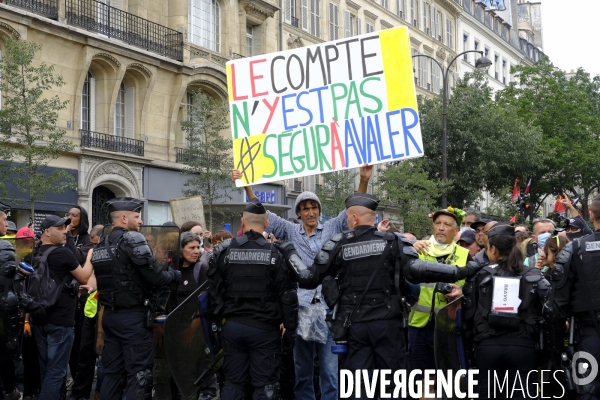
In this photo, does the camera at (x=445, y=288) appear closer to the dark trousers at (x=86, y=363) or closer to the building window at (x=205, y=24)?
the dark trousers at (x=86, y=363)

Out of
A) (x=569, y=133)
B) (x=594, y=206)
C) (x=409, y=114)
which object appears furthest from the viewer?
(x=569, y=133)

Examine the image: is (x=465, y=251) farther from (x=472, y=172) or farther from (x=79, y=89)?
(x=472, y=172)

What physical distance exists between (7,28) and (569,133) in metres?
31.1

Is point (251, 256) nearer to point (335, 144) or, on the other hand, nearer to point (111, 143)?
point (335, 144)

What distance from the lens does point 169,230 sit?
8055 mm

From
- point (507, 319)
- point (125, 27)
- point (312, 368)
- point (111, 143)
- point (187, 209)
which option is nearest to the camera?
point (507, 319)

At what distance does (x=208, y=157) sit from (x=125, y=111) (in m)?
2.76

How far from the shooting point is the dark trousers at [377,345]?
6.29 meters

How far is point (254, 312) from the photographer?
21.8ft

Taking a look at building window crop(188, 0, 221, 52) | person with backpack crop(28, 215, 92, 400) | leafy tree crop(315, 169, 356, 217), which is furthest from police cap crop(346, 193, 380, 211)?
leafy tree crop(315, 169, 356, 217)

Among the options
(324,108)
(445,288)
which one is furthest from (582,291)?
(324,108)

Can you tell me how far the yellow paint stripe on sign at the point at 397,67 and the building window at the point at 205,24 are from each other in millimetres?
19285

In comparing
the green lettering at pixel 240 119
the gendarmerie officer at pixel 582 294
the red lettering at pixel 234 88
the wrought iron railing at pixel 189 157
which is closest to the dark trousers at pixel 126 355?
the green lettering at pixel 240 119

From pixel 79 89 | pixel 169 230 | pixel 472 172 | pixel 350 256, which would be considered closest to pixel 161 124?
pixel 79 89
